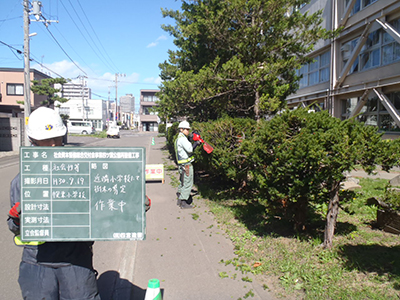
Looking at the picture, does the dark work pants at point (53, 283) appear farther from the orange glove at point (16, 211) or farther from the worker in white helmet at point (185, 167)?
the worker in white helmet at point (185, 167)

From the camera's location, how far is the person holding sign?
2.49m

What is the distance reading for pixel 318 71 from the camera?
2191 cm

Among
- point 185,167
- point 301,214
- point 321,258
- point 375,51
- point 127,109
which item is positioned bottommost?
point 321,258

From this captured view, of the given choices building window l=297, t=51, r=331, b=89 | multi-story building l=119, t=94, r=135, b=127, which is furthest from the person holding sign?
multi-story building l=119, t=94, r=135, b=127

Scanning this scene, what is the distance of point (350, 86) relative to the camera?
17672 mm

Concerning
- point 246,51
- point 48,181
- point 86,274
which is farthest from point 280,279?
point 246,51

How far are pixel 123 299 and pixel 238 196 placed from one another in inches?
193

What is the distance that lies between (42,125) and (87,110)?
80710 mm

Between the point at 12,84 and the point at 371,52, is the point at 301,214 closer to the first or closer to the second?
the point at 371,52

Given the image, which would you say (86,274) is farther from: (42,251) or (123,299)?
(123,299)

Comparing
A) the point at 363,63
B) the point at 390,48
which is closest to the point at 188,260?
the point at 390,48

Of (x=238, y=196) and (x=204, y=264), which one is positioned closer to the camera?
(x=204, y=264)

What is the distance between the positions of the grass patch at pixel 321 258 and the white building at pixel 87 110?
76301 mm

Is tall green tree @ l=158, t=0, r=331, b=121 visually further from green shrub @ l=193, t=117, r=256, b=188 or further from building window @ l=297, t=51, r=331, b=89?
building window @ l=297, t=51, r=331, b=89
